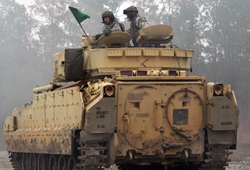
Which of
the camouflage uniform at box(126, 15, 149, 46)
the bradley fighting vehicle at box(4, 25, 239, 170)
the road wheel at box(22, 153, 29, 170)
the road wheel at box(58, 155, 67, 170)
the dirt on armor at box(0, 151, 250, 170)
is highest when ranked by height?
the camouflage uniform at box(126, 15, 149, 46)

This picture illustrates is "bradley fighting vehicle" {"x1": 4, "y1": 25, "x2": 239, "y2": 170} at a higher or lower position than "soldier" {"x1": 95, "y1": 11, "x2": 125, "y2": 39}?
lower

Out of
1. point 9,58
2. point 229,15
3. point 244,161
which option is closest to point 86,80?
point 244,161

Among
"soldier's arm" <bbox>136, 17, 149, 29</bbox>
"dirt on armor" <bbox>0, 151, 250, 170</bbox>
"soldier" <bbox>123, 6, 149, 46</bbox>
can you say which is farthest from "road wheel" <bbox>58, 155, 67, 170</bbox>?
"dirt on armor" <bbox>0, 151, 250, 170</bbox>

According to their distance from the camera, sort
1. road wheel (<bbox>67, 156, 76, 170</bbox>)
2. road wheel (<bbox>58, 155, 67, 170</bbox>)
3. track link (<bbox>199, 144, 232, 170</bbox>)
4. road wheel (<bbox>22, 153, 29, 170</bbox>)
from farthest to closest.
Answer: road wheel (<bbox>22, 153, 29, 170</bbox>), road wheel (<bbox>58, 155, 67, 170</bbox>), road wheel (<bbox>67, 156, 76, 170</bbox>), track link (<bbox>199, 144, 232, 170</bbox>)

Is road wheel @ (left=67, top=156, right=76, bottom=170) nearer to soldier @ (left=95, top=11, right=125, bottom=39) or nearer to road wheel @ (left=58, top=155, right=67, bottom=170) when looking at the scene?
road wheel @ (left=58, top=155, right=67, bottom=170)

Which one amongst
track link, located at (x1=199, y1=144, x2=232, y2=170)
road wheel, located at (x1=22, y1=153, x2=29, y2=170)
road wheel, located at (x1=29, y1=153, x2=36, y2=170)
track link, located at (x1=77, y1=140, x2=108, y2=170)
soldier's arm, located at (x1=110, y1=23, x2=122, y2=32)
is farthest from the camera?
road wheel, located at (x1=22, y1=153, x2=29, y2=170)

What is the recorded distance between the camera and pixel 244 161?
76.0 feet

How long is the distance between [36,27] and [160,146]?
38.7 meters

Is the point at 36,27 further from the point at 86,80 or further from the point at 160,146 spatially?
the point at 160,146

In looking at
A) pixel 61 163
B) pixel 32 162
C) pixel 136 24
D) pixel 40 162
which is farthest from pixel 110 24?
pixel 32 162

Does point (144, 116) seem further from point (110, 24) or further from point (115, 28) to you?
point (110, 24)

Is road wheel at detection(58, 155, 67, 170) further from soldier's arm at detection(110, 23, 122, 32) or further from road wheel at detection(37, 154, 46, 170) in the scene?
soldier's arm at detection(110, 23, 122, 32)

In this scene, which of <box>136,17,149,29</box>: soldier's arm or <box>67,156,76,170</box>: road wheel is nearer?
<box>67,156,76,170</box>: road wheel

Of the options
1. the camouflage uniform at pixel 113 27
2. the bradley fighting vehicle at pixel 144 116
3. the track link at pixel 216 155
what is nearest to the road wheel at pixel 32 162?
the bradley fighting vehicle at pixel 144 116
